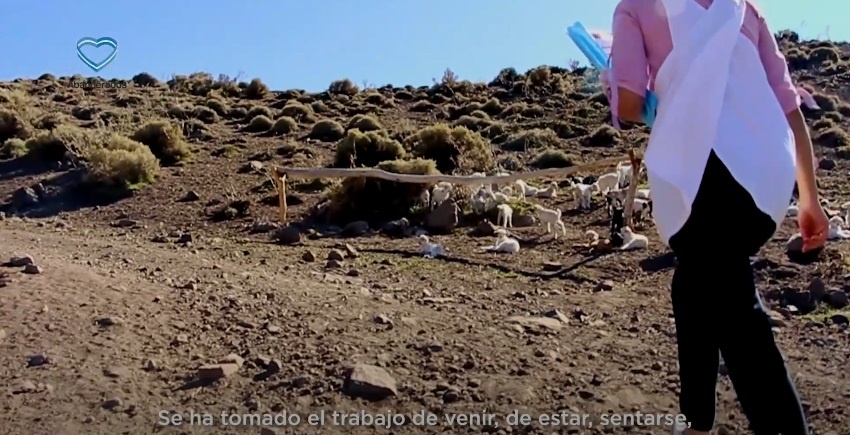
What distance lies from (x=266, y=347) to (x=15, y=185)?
12.7 metres

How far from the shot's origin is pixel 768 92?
8.70 feet

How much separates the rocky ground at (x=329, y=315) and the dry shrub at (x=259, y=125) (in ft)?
28.2

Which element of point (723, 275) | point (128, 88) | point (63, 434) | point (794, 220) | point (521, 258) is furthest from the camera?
point (128, 88)

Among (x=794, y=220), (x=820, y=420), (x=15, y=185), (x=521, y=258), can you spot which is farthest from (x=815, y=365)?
(x=15, y=185)

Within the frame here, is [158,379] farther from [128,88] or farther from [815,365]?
[128,88]

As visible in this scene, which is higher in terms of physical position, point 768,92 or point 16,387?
point 768,92

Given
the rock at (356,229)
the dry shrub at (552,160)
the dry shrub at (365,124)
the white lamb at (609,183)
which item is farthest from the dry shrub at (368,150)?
the dry shrub at (365,124)

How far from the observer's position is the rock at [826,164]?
55.8 ft

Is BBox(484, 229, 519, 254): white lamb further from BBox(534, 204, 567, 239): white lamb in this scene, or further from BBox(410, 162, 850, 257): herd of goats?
BBox(534, 204, 567, 239): white lamb

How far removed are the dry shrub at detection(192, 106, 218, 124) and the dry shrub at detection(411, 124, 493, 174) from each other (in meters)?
9.28

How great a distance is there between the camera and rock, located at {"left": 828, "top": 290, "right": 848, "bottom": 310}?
6.19m

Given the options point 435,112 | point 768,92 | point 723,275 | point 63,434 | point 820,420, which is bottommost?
point 63,434

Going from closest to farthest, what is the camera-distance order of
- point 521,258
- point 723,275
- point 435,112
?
point 723,275 → point 521,258 → point 435,112

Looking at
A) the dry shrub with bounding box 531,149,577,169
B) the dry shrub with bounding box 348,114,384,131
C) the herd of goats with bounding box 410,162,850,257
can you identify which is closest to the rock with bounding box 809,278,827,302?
the herd of goats with bounding box 410,162,850,257
